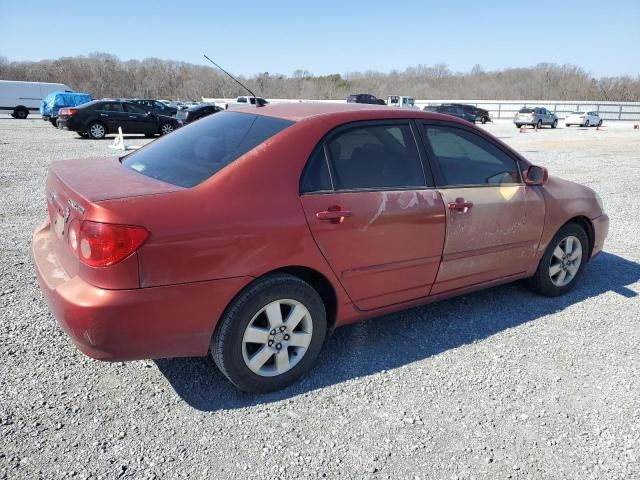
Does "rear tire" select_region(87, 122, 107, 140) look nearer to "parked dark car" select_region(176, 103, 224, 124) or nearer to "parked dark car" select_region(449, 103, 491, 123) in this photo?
"parked dark car" select_region(176, 103, 224, 124)

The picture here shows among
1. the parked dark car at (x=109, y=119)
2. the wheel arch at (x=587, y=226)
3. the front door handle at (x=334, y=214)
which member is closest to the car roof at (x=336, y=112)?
the front door handle at (x=334, y=214)

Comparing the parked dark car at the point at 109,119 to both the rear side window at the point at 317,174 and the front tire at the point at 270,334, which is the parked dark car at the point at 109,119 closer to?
the rear side window at the point at 317,174

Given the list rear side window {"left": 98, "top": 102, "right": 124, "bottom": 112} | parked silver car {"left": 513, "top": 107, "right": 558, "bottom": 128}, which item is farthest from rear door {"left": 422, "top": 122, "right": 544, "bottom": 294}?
parked silver car {"left": 513, "top": 107, "right": 558, "bottom": 128}

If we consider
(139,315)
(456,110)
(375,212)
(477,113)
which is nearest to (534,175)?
(375,212)

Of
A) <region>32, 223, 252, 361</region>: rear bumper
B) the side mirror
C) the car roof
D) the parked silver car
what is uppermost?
the parked silver car

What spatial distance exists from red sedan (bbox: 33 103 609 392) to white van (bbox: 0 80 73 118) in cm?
3752

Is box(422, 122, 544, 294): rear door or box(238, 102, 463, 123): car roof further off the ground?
box(238, 102, 463, 123): car roof

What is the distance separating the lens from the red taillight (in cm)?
233

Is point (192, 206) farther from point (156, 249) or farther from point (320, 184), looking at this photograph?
point (320, 184)

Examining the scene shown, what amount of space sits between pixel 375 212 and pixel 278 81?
11244 cm

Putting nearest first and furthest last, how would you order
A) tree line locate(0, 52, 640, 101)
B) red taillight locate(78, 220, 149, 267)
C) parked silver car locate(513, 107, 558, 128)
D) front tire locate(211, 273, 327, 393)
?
red taillight locate(78, 220, 149, 267), front tire locate(211, 273, 327, 393), parked silver car locate(513, 107, 558, 128), tree line locate(0, 52, 640, 101)

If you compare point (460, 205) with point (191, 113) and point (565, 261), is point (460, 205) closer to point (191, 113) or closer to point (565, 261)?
point (565, 261)

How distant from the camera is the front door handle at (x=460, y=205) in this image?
11.2 ft

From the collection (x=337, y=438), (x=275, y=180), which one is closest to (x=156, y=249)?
(x=275, y=180)
